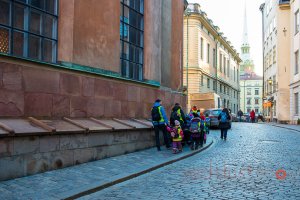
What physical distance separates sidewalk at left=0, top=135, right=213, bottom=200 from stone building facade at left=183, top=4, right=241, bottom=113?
85.7 feet

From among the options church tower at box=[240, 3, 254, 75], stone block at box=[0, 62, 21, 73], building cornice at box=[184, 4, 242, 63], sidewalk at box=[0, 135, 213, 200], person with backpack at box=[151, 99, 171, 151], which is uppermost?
church tower at box=[240, 3, 254, 75]

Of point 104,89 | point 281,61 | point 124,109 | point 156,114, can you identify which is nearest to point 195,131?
point 156,114

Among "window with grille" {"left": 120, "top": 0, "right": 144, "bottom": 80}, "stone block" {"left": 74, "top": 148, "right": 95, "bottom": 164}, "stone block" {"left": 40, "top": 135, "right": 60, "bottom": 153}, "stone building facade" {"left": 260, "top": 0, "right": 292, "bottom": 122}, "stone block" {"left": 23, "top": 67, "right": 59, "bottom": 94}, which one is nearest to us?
"stone block" {"left": 40, "top": 135, "right": 60, "bottom": 153}

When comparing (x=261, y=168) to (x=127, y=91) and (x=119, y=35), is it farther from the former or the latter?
(x=119, y=35)

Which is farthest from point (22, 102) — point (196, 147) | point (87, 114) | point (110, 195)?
point (196, 147)

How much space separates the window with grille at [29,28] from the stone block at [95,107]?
1.66 metres

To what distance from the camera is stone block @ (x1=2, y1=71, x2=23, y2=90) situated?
822 centimetres

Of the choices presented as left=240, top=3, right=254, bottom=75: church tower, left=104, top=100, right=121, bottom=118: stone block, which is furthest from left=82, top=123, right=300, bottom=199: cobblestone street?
left=240, top=3, right=254, bottom=75: church tower

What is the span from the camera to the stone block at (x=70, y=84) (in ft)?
32.9

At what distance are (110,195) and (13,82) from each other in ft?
11.7

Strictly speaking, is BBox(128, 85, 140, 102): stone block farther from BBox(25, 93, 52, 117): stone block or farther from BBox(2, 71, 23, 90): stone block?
BBox(2, 71, 23, 90): stone block

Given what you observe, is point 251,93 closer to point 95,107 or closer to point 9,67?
point 95,107

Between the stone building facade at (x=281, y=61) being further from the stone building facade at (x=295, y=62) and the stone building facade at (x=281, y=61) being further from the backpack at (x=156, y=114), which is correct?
the backpack at (x=156, y=114)

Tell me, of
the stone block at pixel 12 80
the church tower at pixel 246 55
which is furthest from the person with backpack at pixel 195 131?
the church tower at pixel 246 55
